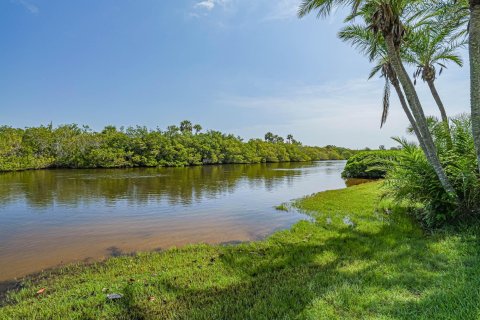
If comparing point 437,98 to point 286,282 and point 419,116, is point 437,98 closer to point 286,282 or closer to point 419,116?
point 419,116

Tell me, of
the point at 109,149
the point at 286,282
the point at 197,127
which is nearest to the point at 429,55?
the point at 286,282

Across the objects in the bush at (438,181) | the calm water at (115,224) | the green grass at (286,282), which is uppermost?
the bush at (438,181)

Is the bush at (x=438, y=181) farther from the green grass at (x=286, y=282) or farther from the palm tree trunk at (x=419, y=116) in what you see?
the green grass at (x=286, y=282)

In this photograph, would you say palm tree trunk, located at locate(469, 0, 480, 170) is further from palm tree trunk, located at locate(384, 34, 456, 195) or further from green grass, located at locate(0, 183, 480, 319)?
green grass, located at locate(0, 183, 480, 319)

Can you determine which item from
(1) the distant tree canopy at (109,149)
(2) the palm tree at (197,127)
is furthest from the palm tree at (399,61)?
(2) the palm tree at (197,127)

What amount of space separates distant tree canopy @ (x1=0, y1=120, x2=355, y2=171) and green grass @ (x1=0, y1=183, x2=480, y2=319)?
169 ft

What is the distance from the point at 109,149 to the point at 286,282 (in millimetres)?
59887

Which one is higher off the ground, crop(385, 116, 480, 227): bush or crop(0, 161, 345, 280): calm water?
crop(385, 116, 480, 227): bush

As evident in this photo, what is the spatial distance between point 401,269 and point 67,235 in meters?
9.98

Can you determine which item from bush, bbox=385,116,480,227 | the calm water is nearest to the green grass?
bush, bbox=385,116,480,227

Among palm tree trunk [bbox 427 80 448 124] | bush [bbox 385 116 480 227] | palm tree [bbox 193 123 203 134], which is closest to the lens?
bush [bbox 385 116 480 227]

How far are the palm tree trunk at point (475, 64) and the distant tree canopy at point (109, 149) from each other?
5642 cm

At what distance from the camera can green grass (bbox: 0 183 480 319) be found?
3660 mm

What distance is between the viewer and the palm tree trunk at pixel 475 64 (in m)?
5.18
